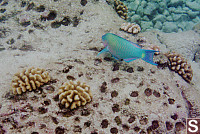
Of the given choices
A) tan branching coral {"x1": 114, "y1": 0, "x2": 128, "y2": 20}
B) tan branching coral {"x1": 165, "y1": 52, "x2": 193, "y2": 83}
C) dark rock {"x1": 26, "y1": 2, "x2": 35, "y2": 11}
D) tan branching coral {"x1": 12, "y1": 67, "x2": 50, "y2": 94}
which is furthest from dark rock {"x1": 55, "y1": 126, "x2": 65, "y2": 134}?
tan branching coral {"x1": 114, "y1": 0, "x2": 128, "y2": 20}

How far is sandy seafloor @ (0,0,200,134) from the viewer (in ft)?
8.29

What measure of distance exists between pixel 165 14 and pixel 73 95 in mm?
9721

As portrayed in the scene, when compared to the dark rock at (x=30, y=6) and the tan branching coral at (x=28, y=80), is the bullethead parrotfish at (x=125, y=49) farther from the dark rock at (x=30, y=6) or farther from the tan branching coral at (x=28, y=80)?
the dark rock at (x=30, y=6)

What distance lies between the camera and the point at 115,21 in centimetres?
547

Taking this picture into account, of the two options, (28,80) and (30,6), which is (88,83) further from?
(30,6)

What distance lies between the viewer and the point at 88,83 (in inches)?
123

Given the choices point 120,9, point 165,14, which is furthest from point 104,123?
point 165,14

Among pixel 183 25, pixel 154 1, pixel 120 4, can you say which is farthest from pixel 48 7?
pixel 183 25

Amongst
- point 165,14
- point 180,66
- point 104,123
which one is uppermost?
point 165,14

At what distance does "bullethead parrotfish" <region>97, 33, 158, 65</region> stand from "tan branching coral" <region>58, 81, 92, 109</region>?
1.17 m

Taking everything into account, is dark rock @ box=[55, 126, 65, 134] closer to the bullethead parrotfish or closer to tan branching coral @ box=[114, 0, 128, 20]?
the bullethead parrotfish

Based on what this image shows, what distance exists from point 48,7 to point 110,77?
14.0 feet

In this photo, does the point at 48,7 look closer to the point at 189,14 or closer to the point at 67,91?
the point at 67,91

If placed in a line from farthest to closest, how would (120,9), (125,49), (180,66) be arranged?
1. (120,9)
2. (180,66)
3. (125,49)
